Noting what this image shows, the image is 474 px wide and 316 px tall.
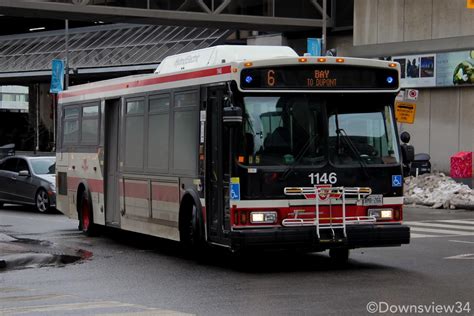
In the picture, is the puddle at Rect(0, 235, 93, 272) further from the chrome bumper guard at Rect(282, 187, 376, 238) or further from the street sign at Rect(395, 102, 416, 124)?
the street sign at Rect(395, 102, 416, 124)

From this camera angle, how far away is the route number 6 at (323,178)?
43.3 feet

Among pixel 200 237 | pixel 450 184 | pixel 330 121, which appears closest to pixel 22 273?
pixel 200 237

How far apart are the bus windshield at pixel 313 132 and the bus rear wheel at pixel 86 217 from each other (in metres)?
6.80

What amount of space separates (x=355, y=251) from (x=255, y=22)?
22574 mm

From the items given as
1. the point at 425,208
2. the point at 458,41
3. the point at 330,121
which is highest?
the point at 458,41

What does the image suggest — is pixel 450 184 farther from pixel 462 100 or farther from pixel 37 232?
pixel 37 232

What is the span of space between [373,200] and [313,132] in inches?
50.0

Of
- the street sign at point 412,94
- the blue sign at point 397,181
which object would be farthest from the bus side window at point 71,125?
the street sign at point 412,94

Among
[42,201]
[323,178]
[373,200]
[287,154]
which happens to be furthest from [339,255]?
[42,201]

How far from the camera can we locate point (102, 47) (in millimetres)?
59500

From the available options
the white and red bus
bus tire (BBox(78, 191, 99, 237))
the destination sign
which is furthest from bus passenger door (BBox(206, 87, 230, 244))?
bus tire (BBox(78, 191, 99, 237))

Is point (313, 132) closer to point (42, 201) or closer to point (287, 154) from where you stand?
point (287, 154)

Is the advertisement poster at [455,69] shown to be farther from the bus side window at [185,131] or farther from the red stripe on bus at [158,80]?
the bus side window at [185,131]

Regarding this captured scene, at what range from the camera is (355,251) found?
16.0 m
